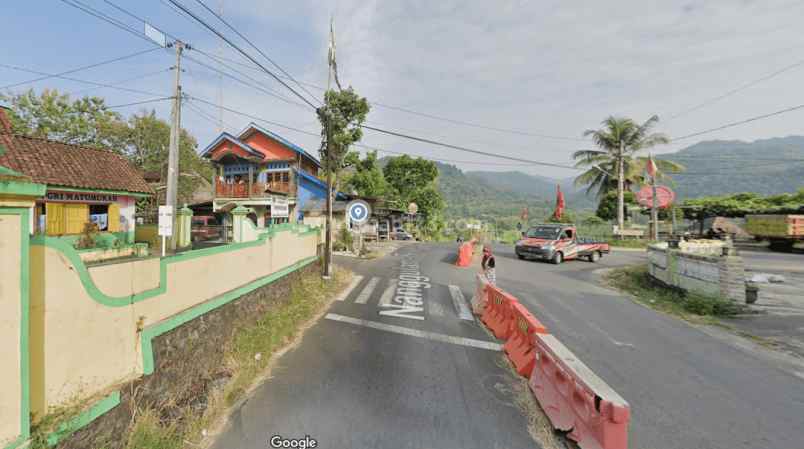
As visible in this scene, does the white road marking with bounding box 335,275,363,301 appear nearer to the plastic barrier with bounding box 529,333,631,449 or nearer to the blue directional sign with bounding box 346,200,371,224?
the blue directional sign with bounding box 346,200,371,224

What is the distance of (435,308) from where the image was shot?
852 centimetres

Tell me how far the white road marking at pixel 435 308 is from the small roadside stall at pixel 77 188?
9746mm

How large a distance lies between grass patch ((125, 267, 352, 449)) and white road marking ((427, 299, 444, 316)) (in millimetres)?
2906

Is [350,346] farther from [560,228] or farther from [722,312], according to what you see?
[560,228]

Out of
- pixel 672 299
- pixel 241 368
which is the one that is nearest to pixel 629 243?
pixel 672 299

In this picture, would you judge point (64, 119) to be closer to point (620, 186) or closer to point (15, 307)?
point (15, 307)

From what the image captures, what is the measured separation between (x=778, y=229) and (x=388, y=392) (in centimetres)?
2794

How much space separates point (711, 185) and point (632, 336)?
212 m

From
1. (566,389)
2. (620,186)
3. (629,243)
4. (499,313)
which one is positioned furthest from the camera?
(620,186)

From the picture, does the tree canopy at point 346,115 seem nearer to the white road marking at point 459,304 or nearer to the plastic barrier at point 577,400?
the white road marking at point 459,304

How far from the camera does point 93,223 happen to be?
12.7 metres

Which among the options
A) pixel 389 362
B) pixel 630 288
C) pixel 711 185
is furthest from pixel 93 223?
pixel 711 185

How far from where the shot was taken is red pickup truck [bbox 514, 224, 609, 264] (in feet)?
52.1

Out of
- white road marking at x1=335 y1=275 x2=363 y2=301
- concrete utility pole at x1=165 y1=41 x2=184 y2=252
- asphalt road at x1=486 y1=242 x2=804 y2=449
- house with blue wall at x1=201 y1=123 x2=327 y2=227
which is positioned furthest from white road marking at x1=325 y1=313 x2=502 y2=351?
house with blue wall at x1=201 y1=123 x2=327 y2=227
